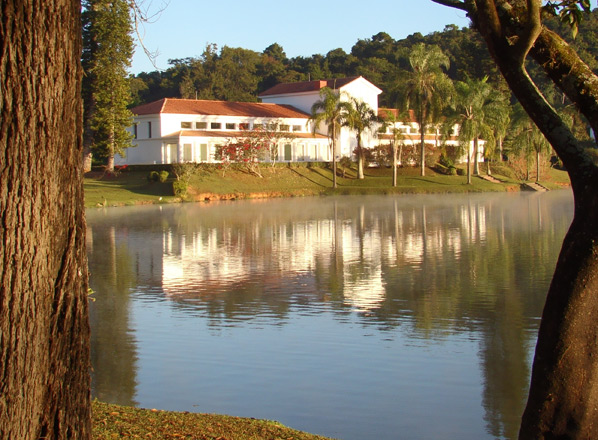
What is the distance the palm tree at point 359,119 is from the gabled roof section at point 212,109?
25.0ft

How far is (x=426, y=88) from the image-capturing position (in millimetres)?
55344

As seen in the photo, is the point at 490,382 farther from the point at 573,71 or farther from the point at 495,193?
the point at 495,193

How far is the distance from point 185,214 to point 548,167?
3766 centimetres

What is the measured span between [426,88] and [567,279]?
51494mm

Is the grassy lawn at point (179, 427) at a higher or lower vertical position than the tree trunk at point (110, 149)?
lower

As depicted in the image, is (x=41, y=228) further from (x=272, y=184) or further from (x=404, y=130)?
(x=404, y=130)

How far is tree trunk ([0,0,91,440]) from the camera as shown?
371 cm

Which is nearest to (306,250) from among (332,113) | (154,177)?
(154,177)

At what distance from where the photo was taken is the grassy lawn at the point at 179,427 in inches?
215

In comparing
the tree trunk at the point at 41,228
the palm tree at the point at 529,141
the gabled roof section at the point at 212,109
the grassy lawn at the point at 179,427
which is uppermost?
the gabled roof section at the point at 212,109

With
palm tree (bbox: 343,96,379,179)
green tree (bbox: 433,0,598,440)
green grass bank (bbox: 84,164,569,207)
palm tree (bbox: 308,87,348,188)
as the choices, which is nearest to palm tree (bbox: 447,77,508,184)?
green grass bank (bbox: 84,164,569,207)

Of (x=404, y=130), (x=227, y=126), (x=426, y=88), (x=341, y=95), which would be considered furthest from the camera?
(x=341, y=95)

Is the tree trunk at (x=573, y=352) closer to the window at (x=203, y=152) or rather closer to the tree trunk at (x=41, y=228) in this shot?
the tree trunk at (x=41, y=228)

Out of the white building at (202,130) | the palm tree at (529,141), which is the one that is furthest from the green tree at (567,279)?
the palm tree at (529,141)
